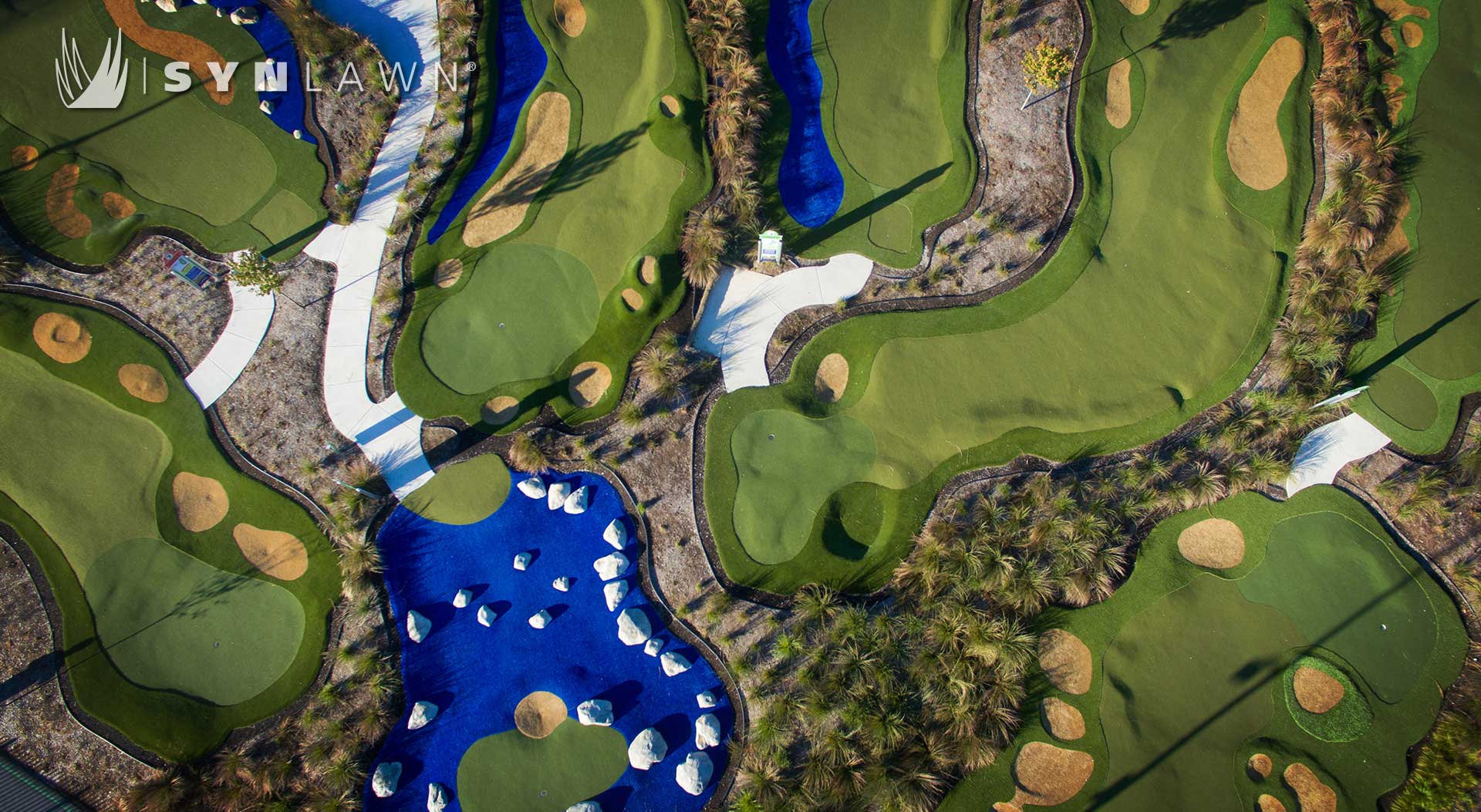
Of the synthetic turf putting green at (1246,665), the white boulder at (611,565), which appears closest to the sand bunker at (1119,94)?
the synthetic turf putting green at (1246,665)

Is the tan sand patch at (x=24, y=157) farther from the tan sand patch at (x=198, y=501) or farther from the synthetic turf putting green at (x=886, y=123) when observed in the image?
the synthetic turf putting green at (x=886, y=123)

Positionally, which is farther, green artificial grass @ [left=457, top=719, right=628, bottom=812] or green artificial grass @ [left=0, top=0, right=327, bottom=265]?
green artificial grass @ [left=0, top=0, right=327, bottom=265]

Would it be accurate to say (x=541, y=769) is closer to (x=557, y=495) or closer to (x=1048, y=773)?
(x=557, y=495)

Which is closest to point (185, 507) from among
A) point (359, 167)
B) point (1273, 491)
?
point (359, 167)

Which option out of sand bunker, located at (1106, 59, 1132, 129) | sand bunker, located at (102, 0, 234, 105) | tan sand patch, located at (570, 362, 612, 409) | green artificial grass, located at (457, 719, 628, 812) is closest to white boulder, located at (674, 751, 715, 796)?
green artificial grass, located at (457, 719, 628, 812)

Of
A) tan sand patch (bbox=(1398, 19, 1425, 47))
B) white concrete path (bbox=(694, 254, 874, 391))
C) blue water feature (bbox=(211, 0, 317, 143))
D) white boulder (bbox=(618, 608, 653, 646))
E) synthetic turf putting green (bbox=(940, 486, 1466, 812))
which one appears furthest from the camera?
tan sand patch (bbox=(1398, 19, 1425, 47))

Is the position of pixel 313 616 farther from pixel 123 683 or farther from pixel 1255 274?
pixel 1255 274

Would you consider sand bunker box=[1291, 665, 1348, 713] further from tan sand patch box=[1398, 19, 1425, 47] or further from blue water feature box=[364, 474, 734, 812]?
tan sand patch box=[1398, 19, 1425, 47]
